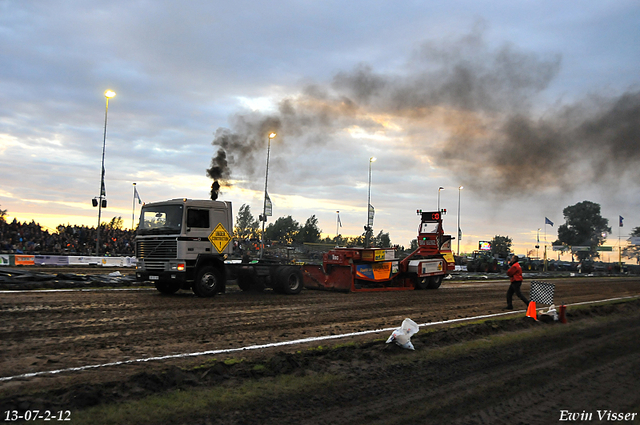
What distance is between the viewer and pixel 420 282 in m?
23.2

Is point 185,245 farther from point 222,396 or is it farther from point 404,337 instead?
point 222,396

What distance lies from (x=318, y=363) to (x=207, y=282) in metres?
9.13

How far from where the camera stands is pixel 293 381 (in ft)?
20.7

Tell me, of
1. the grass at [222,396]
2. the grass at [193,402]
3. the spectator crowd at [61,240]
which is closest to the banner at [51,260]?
the spectator crowd at [61,240]

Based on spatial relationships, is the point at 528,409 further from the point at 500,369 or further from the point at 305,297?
the point at 305,297

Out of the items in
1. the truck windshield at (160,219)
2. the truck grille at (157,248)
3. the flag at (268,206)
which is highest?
the flag at (268,206)

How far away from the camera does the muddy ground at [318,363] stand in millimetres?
5344

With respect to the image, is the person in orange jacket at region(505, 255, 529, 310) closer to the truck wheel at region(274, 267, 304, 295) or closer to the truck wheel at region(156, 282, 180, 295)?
the truck wheel at region(274, 267, 304, 295)

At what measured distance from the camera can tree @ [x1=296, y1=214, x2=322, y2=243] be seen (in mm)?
100062

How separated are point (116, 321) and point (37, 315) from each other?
193cm

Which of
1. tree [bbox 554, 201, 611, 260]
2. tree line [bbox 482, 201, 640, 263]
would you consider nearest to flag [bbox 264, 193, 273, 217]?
tree line [bbox 482, 201, 640, 263]

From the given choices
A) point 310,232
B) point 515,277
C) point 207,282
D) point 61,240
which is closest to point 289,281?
point 207,282

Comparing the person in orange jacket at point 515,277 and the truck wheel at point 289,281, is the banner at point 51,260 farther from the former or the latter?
the person in orange jacket at point 515,277

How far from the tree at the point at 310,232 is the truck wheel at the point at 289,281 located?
253 feet
